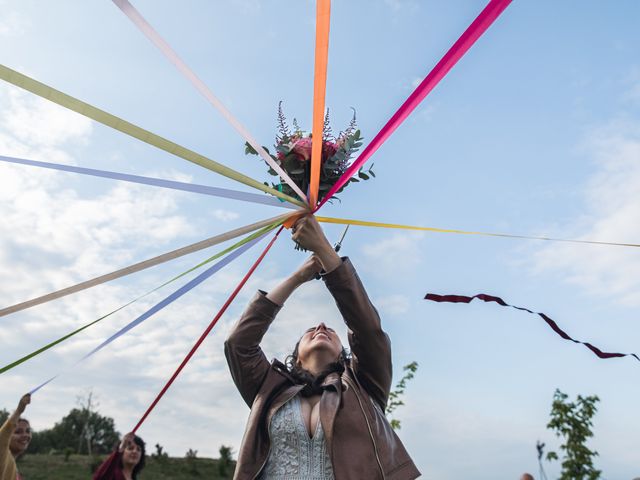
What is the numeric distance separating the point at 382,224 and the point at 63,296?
145 centimetres

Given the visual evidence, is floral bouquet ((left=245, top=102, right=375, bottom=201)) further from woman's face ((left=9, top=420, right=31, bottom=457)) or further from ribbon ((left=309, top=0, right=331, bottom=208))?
woman's face ((left=9, top=420, right=31, bottom=457))

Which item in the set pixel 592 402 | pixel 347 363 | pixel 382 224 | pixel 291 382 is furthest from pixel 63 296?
pixel 592 402

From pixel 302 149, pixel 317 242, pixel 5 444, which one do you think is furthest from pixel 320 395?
pixel 5 444

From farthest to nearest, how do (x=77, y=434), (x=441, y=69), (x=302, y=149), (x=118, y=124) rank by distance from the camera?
1. (x=77, y=434)
2. (x=302, y=149)
3. (x=118, y=124)
4. (x=441, y=69)

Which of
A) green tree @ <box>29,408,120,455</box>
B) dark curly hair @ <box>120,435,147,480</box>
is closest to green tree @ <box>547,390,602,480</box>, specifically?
dark curly hair @ <box>120,435,147,480</box>

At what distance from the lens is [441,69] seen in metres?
1.97

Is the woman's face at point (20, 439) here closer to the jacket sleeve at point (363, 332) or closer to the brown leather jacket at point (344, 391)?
the brown leather jacket at point (344, 391)

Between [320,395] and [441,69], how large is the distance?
1.45 m

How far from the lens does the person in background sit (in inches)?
183

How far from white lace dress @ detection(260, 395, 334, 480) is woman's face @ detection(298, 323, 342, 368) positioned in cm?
37

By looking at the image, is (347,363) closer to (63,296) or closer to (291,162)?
(291,162)

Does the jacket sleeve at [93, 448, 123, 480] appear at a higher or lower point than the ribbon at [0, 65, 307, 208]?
lower

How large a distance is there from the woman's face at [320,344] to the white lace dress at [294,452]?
369 millimetres

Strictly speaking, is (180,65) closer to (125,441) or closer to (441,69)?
(441,69)
